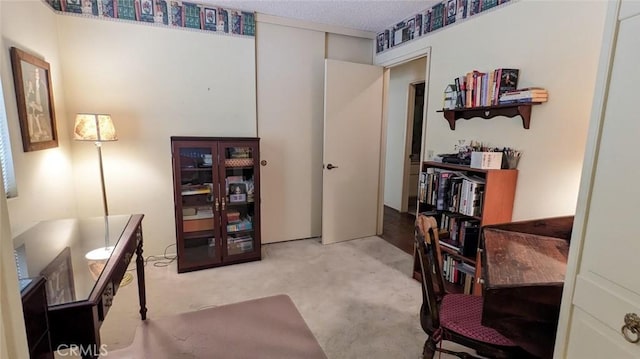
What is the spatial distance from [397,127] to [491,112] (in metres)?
2.66

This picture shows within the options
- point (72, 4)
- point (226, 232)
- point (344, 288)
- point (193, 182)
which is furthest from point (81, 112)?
point (344, 288)

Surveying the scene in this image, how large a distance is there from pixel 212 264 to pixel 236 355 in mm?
1229

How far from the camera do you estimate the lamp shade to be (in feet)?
7.80

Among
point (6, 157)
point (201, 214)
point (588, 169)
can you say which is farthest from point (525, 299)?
point (6, 157)

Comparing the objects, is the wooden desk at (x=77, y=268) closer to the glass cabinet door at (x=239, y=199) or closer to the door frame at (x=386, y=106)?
the glass cabinet door at (x=239, y=199)

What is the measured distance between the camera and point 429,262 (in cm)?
159

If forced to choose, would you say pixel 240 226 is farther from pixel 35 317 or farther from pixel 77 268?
pixel 35 317

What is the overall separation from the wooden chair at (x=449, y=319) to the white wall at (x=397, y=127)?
3.23m

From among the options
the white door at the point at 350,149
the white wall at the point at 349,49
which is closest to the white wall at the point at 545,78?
the white door at the point at 350,149

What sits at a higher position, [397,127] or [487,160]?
[397,127]

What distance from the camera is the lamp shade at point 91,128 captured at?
7.80ft

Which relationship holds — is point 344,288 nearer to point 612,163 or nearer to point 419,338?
point 419,338

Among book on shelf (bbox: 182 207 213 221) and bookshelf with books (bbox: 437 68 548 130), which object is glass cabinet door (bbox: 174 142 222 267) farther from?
bookshelf with books (bbox: 437 68 548 130)

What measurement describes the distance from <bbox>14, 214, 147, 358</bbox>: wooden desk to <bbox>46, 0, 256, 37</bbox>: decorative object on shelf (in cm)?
186
